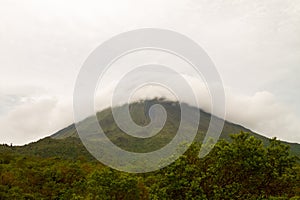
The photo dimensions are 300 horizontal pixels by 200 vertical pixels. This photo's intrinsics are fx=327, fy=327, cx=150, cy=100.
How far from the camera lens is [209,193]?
84.0ft

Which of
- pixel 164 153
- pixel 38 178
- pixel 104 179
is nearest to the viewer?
pixel 164 153

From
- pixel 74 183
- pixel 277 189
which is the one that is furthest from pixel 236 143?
pixel 74 183

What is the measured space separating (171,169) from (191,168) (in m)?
1.65

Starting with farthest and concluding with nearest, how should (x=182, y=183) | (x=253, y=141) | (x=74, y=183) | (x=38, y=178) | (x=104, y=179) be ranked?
(x=38, y=178) < (x=74, y=183) < (x=104, y=179) < (x=253, y=141) < (x=182, y=183)

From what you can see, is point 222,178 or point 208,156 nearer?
point 222,178

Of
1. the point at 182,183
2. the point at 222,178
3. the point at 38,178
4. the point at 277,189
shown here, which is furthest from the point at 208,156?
the point at 38,178

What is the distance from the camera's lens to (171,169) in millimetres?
25844

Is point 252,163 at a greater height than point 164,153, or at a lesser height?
lesser

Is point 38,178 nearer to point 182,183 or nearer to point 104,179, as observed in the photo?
point 104,179

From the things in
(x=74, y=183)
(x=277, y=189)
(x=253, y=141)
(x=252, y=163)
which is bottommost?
(x=277, y=189)

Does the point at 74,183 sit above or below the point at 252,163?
above

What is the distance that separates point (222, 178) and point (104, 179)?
13959 mm

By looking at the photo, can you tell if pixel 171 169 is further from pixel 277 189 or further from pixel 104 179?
pixel 104 179

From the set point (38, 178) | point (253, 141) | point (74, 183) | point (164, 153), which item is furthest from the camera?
point (38, 178)
